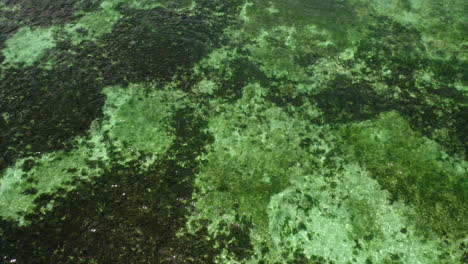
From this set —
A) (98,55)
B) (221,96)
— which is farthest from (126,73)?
(221,96)

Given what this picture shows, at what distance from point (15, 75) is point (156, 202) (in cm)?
150

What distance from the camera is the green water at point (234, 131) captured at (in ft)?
6.65

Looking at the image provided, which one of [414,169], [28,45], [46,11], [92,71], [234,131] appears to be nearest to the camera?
[414,169]

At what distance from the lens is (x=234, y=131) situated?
249 cm

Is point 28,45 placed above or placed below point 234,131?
above

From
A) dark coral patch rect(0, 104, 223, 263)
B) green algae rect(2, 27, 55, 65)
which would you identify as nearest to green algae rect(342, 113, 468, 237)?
dark coral patch rect(0, 104, 223, 263)

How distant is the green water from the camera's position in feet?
6.65

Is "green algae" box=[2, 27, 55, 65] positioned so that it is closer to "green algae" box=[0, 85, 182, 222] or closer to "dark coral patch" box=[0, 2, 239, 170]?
"dark coral patch" box=[0, 2, 239, 170]

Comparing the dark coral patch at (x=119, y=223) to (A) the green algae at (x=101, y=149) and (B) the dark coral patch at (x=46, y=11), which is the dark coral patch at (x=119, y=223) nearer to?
(A) the green algae at (x=101, y=149)

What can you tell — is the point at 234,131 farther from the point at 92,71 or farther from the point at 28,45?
the point at 28,45

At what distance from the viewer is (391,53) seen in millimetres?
3068

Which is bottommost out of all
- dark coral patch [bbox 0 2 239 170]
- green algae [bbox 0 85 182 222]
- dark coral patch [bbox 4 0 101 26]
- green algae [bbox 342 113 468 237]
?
green algae [bbox 342 113 468 237]

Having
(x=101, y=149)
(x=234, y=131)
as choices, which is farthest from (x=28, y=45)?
(x=234, y=131)

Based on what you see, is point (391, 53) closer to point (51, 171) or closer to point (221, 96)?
point (221, 96)
